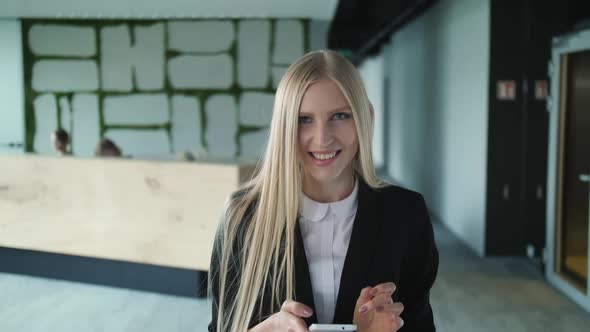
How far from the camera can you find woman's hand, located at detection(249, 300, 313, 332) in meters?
1.05

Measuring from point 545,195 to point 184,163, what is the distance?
3.62m

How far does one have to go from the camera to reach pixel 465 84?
6.12 metres

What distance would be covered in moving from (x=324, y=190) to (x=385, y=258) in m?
0.22

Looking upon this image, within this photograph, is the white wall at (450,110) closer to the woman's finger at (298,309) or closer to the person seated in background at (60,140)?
the person seated in background at (60,140)

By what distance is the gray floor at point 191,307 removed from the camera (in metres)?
3.81

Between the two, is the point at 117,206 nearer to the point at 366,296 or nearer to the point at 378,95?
the point at 366,296

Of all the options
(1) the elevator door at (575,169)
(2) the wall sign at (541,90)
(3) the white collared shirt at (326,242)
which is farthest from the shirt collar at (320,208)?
(2) the wall sign at (541,90)

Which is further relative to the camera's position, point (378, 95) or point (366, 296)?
point (378, 95)

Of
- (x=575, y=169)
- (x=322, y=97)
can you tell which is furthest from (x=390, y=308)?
(x=575, y=169)

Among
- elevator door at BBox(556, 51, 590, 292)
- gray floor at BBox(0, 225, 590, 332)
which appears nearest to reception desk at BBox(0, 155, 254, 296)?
gray floor at BBox(0, 225, 590, 332)

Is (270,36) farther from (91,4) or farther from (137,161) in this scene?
(137,161)

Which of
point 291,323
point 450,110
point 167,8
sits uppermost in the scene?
point 167,8

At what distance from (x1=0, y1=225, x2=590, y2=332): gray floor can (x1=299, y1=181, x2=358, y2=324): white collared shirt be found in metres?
2.77

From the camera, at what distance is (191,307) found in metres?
4.21
